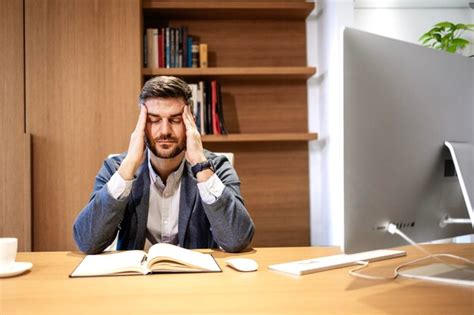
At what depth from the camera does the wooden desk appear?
2.73 feet

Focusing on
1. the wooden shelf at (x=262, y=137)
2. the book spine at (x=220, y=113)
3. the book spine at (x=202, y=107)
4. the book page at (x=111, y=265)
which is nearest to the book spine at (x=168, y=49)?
the book spine at (x=202, y=107)

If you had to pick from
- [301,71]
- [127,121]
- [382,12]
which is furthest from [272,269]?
[382,12]

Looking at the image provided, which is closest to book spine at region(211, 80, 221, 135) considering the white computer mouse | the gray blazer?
the gray blazer

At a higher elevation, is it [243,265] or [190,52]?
[190,52]

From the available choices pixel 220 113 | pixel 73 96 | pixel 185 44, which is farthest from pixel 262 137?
pixel 73 96

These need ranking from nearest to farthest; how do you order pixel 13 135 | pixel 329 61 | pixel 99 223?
pixel 99 223 < pixel 13 135 < pixel 329 61

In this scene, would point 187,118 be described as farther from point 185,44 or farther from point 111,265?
point 185,44

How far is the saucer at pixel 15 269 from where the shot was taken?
3.58 ft

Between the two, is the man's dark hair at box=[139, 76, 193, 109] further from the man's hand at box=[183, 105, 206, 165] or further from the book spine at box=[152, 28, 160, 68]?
the book spine at box=[152, 28, 160, 68]

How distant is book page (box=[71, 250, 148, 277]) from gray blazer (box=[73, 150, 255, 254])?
173mm

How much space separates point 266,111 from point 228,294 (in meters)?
2.35

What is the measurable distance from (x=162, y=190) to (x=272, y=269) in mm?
688

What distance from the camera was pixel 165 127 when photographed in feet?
5.47

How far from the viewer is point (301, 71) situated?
2.92 m
